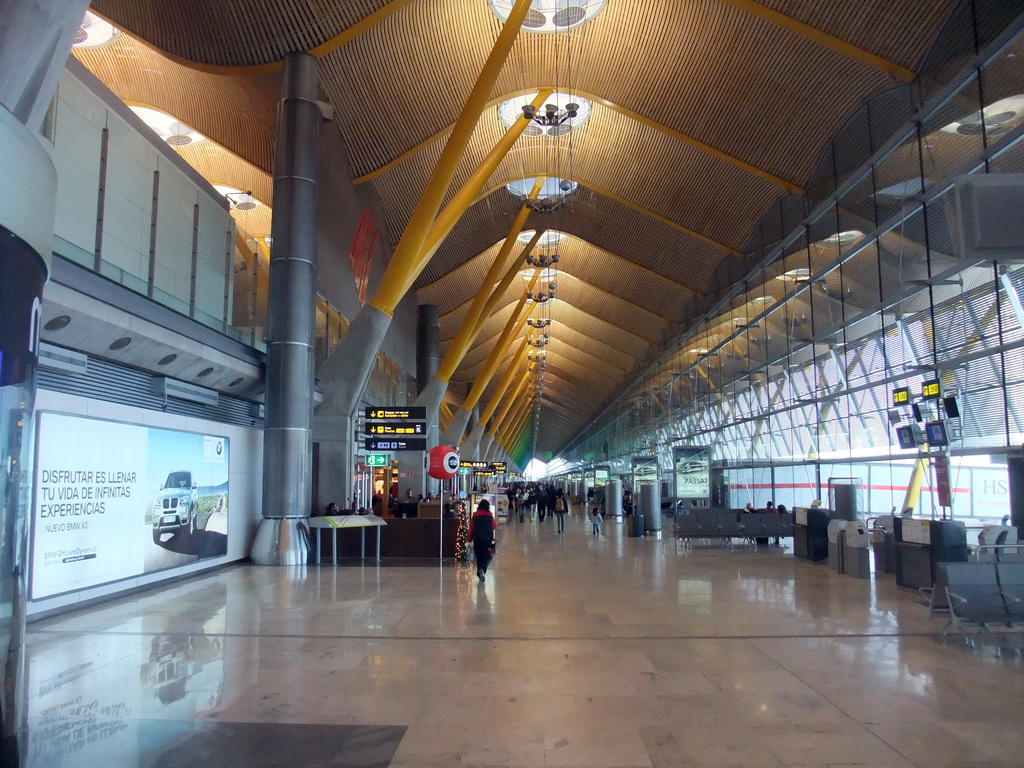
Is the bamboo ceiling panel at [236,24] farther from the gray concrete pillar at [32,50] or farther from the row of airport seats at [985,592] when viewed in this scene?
the row of airport seats at [985,592]

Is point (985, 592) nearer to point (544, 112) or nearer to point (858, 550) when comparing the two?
point (858, 550)

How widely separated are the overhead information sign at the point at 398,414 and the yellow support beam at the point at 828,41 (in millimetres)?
11359

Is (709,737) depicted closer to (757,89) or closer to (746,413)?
(757,89)

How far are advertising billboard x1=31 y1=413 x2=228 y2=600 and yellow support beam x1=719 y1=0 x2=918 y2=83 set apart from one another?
14.0 m

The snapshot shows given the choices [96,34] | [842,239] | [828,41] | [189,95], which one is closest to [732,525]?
[842,239]

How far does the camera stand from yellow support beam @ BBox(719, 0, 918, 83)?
1537 cm

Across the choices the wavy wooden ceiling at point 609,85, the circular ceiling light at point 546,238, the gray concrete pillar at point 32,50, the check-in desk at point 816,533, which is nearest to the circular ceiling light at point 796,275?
the wavy wooden ceiling at point 609,85

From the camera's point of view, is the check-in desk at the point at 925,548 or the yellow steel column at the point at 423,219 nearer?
the check-in desk at the point at 925,548

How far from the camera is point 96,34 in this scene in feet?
66.5

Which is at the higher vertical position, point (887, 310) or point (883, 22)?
point (883, 22)

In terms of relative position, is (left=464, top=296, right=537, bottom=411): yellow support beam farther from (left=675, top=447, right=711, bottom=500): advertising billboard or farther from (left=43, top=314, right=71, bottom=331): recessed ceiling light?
(left=43, top=314, right=71, bottom=331): recessed ceiling light

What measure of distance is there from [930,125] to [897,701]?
40.6 feet

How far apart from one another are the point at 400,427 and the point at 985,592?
1324cm

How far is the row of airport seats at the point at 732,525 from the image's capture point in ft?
64.4
